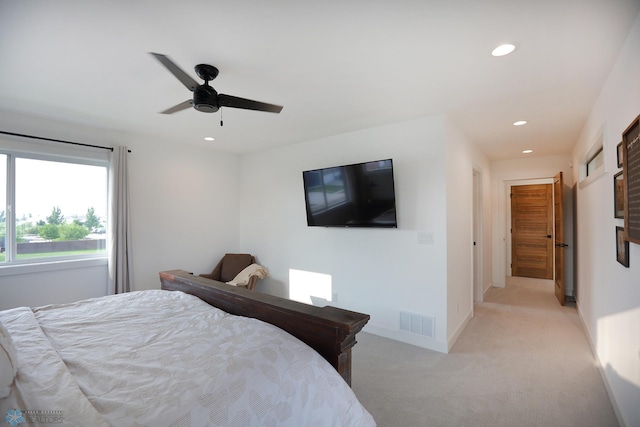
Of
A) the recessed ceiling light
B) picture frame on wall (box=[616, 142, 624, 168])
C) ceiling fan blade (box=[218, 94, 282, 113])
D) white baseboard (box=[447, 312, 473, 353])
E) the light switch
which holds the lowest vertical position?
white baseboard (box=[447, 312, 473, 353])

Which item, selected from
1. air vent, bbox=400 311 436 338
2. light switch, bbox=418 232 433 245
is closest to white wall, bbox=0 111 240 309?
air vent, bbox=400 311 436 338

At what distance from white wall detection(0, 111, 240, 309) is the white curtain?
16 cm

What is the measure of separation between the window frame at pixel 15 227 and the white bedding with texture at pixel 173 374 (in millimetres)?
1650

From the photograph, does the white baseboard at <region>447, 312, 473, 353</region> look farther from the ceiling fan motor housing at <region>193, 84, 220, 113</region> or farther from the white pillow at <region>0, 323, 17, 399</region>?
the white pillow at <region>0, 323, 17, 399</region>

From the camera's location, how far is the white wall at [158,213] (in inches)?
125

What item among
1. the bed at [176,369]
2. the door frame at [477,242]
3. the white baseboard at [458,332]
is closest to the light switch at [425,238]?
the white baseboard at [458,332]

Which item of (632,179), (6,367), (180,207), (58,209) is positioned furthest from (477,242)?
(58,209)

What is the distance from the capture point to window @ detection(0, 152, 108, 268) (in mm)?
3086

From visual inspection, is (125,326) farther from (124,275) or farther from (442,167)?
(442,167)

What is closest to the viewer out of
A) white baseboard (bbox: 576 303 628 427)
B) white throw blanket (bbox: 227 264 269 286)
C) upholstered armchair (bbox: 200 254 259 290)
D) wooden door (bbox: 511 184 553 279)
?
white baseboard (bbox: 576 303 628 427)

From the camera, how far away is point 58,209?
3.38 metres

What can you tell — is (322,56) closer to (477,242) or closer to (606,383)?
(606,383)

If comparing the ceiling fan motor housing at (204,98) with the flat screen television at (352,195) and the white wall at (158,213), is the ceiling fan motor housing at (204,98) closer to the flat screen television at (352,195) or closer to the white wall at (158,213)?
the flat screen television at (352,195)

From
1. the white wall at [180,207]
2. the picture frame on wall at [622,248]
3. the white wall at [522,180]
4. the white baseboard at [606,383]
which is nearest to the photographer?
the picture frame on wall at [622,248]
